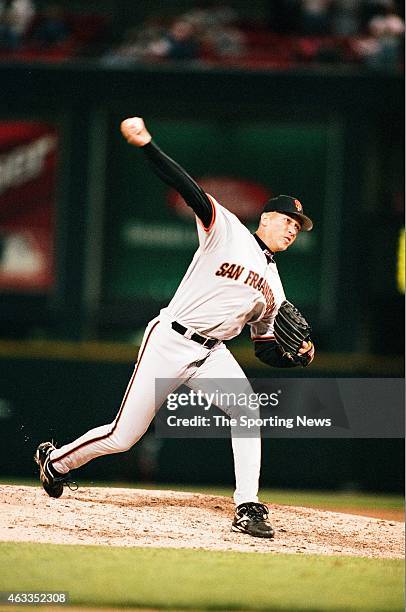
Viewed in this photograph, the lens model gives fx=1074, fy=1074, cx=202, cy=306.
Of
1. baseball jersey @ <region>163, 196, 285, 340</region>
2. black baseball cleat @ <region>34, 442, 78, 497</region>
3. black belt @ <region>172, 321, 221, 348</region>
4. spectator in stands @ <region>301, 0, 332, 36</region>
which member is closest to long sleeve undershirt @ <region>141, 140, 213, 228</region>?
baseball jersey @ <region>163, 196, 285, 340</region>

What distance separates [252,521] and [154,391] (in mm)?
585

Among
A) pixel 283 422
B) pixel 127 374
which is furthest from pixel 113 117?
pixel 283 422

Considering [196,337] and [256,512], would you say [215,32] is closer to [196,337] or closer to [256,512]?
[196,337]

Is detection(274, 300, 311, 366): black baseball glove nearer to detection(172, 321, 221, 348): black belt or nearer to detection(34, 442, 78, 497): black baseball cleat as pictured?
detection(172, 321, 221, 348): black belt

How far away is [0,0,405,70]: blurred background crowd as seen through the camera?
7.19 meters

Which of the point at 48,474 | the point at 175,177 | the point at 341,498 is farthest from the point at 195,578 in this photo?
the point at 341,498

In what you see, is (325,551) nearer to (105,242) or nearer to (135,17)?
(105,242)

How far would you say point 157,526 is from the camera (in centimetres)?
384

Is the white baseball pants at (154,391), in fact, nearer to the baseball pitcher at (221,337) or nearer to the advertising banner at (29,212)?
the baseball pitcher at (221,337)

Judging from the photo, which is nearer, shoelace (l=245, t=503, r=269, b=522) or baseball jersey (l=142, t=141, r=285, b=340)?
baseball jersey (l=142, t=141, r=285, b=340)

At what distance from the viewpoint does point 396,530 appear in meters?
4.07

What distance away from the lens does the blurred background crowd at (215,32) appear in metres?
7.19

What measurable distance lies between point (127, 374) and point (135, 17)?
4.19 meters

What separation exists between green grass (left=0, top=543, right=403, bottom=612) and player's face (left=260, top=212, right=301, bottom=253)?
1092 mm
